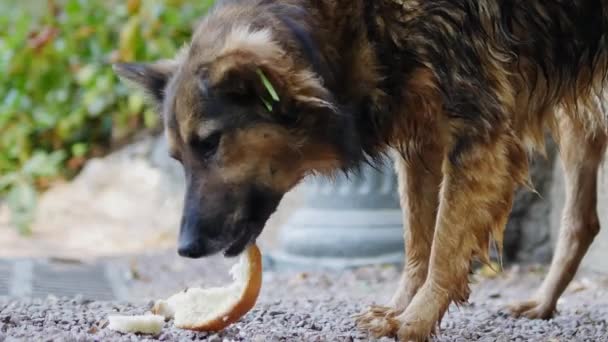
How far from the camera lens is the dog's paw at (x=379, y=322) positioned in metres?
3.33

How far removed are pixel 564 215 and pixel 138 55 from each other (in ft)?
21.6

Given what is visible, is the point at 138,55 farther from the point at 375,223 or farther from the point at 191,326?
the point at 191,326

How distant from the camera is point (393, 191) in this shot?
22.7 ft

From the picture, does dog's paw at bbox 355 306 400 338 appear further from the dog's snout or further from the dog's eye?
the dog's eye

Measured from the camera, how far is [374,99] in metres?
3.42

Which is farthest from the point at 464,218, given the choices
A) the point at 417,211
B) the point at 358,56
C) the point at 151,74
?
the point at 151,74

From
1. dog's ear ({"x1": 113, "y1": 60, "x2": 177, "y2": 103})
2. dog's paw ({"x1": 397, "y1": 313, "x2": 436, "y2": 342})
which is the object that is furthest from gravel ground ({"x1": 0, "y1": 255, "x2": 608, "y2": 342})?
dog's ear ({"x1": 113, "y1": 60, "x2": 177, "y2": 103})

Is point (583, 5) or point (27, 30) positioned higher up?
point (583, 5)

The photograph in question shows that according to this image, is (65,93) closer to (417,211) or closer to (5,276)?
(5,276)

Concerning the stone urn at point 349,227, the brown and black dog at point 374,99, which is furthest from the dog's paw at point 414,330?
the stone urn at point 349,227

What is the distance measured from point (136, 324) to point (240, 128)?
2.51ft

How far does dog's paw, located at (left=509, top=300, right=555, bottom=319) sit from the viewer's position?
4.25m

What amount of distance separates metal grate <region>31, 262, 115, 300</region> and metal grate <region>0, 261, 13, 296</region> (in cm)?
16

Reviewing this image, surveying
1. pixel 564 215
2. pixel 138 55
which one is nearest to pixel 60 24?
pixel 138 55
